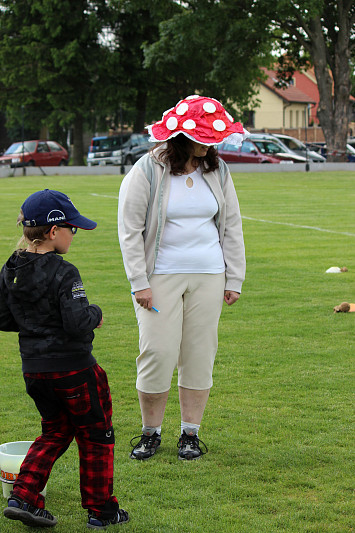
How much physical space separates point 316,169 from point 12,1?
2133 cm

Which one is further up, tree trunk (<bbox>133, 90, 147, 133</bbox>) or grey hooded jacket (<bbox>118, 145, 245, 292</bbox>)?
tree trunk (<bbox>133, 90, 147, 133</bbox>)

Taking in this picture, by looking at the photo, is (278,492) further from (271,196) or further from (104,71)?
(104,71)

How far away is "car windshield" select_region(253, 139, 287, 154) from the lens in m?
36.2

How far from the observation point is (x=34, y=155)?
37156 millimetres

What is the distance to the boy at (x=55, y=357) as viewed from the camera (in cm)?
332

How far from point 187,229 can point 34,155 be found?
3385 centimetres

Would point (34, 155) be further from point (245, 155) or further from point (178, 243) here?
point (178, 243)

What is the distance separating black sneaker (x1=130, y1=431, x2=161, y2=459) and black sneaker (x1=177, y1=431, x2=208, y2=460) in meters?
0.13

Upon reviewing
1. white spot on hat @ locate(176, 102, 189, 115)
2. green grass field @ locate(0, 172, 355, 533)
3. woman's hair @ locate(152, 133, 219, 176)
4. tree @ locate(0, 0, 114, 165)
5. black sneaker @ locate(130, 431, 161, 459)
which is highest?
tree @ locate(0, 0, 114, 165)

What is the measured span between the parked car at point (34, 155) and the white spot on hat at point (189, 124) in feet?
108

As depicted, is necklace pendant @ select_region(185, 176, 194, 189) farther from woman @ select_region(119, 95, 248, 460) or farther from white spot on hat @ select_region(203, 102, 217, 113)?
white spot on hat @ select_region(203, 102, 217, 113)

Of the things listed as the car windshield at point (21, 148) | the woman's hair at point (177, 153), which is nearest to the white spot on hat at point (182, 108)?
the woman's hair at point (177, 153)

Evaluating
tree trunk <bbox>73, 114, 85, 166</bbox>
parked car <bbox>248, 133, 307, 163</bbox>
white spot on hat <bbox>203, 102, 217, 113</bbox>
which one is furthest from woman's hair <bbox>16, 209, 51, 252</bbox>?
tree trunk <bbox>73, 114, 85, 166</bbox>

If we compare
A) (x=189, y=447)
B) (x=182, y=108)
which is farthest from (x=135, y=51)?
(x=189, y=447)
